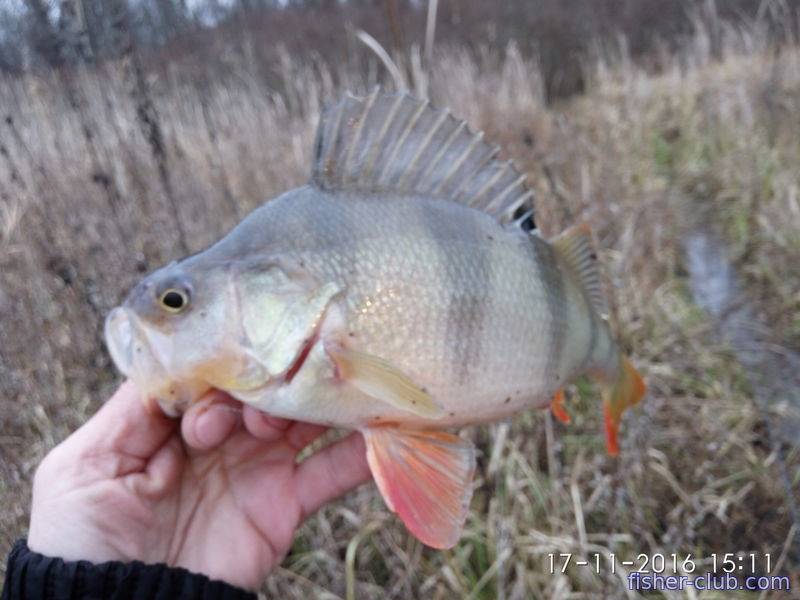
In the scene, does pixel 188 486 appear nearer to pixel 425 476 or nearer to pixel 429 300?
pixel 425 476

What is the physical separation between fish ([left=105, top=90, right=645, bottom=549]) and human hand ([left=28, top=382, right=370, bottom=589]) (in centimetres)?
16

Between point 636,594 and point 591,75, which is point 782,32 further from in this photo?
point 636,594

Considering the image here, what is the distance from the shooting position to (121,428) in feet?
4.40

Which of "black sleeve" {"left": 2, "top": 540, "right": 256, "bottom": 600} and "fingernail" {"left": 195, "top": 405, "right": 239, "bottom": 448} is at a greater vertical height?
"fingernail" {"left": 195, "top": 405, "right": 239, "bottom": 448}

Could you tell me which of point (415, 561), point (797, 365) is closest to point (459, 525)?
point (415, 561)

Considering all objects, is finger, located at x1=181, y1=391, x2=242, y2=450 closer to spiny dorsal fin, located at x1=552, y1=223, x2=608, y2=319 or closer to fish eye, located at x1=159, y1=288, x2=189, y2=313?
fish eye, located at x1=159, y1=288, x2=189, y2=313

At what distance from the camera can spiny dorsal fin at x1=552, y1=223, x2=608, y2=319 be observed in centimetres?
139

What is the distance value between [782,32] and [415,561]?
7697mm

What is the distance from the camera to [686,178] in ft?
20.2

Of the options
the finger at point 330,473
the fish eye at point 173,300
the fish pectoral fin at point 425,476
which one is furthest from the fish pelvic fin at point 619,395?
the fish eye at point 173,300

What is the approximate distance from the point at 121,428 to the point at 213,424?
289 mm
